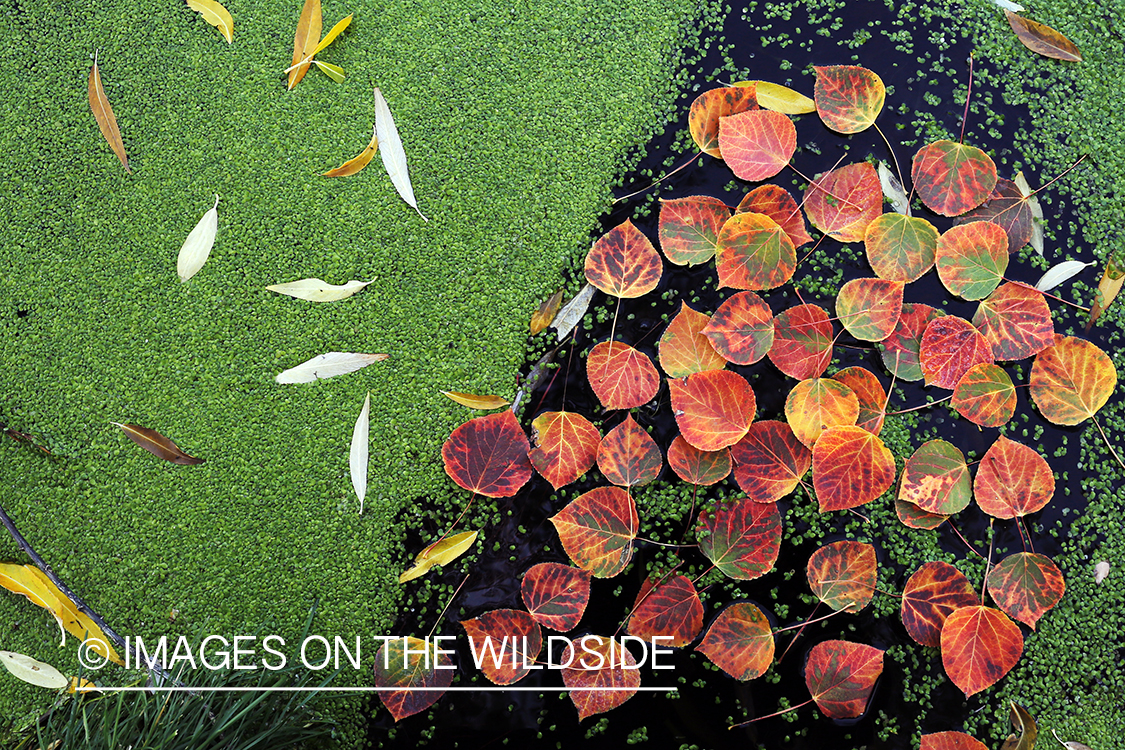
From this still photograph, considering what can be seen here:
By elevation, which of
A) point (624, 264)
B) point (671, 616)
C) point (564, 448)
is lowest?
point (671, 616)

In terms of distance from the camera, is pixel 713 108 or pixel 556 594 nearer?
pixel 556 594

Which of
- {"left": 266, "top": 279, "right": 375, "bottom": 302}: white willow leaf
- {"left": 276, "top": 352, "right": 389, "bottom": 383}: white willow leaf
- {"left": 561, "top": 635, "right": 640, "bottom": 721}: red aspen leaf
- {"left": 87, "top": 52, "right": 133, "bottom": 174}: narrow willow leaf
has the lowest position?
{"left": 561, "top": 635, "right": 640, "bottom": 721}: red aspen leaf

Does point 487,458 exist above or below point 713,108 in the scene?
below

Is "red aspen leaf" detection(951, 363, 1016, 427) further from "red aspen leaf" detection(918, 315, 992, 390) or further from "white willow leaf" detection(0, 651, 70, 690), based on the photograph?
"white willow leaf" detection(0, 651, 70, 690)

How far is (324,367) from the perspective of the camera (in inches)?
47.0

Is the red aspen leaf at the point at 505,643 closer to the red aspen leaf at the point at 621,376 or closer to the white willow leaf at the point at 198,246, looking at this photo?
the red aspen leaf at the point at 621,376

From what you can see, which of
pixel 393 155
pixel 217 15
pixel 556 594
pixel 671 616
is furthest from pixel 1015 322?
pixel 217 15

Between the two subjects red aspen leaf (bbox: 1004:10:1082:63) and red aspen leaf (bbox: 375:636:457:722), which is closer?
red aspen leaf (bbox: 375:636:457:722)

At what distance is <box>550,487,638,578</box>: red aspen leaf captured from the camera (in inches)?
44.9

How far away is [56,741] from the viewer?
1.08 m

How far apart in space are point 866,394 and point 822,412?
9cm

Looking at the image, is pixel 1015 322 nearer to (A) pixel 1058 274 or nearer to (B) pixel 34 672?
(A) pixel 1058 274

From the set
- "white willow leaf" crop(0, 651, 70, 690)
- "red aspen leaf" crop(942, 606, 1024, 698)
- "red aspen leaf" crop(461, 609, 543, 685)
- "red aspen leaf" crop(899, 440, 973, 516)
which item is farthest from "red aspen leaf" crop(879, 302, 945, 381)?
"white willow leaf" crop(0, 651, 70, 690)

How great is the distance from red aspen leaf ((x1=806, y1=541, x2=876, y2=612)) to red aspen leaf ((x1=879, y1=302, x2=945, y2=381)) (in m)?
0.31
